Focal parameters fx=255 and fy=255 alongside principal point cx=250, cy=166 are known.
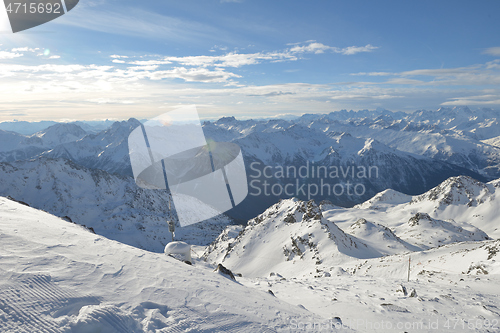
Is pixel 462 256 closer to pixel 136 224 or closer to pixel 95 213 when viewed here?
pixel 136 224

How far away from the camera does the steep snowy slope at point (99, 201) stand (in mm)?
138875

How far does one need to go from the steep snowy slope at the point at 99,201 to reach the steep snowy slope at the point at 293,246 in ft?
264

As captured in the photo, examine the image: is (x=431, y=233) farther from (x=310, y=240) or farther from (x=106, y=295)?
(x=106, y=295)

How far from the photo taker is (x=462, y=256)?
34500mm

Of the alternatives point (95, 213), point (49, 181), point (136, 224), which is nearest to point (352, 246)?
point (136, 224)

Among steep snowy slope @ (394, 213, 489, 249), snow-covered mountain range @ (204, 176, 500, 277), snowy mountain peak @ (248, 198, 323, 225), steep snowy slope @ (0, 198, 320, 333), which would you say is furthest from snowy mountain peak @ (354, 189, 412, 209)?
steep snowy slope @ (0, 198, 320, 333)

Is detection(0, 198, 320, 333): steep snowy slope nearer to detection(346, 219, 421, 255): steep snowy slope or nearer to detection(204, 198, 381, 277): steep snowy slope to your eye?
detection(204, 198, 381, 277): steep snowy slope

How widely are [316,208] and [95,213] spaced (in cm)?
14443

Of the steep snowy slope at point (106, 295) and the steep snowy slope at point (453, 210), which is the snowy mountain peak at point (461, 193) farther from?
the steep snowy slope at point (106, 295)

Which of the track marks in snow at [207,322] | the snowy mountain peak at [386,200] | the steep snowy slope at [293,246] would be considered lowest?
the snowy mountain peak at [386,200]

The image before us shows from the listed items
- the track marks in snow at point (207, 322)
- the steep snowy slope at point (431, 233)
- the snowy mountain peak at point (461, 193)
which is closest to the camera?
the track marks in snow at point (207, 322)

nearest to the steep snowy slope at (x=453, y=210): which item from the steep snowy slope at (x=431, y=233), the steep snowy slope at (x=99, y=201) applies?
the steep snowy slope at (x=431, y=233)

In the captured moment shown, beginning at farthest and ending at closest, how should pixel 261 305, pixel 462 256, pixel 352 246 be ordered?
1. pixel 352 246
2. pixel 462 256
3. pixel 261 305

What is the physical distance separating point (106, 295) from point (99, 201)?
185961 mm
